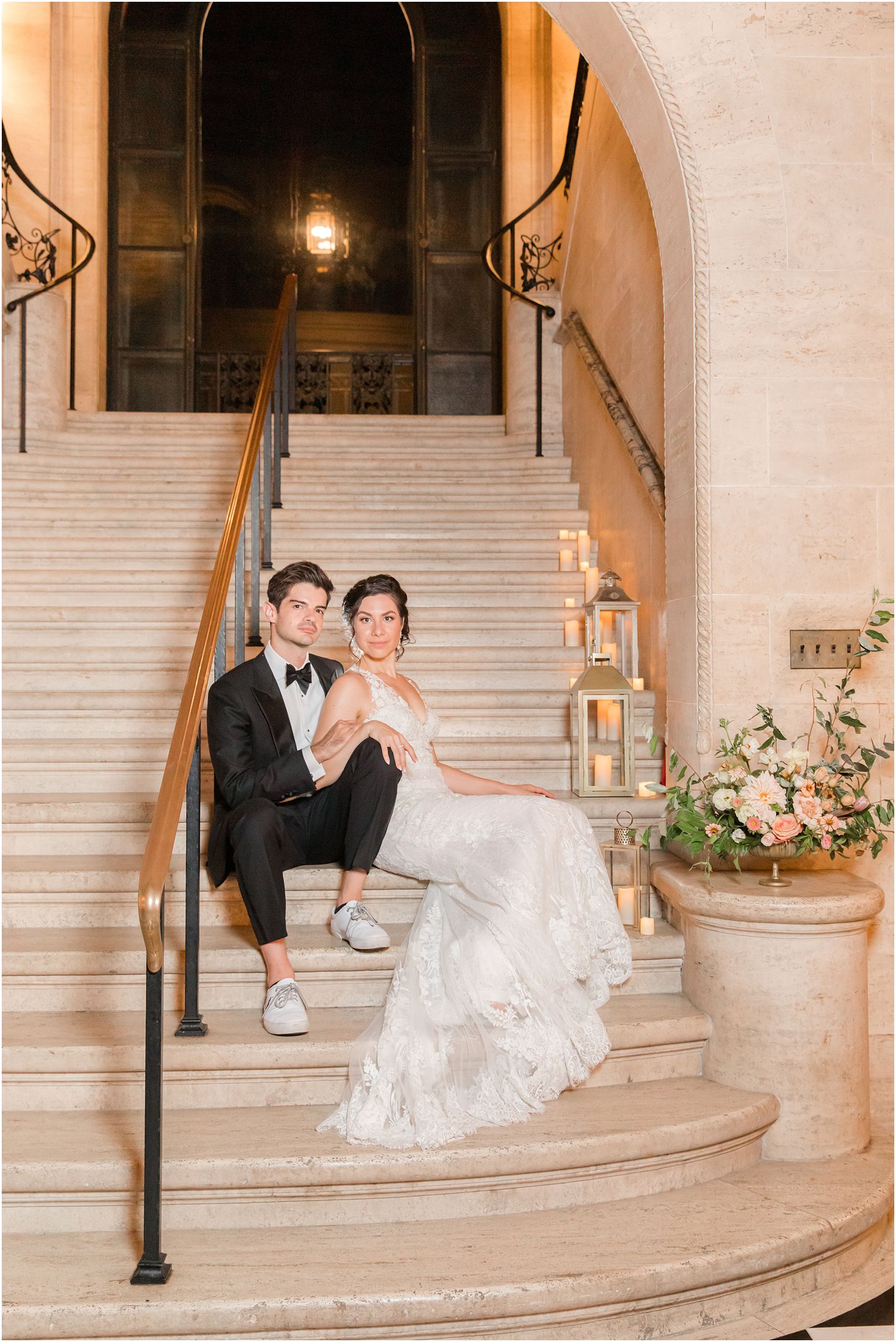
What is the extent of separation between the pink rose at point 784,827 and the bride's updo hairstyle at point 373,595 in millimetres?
1308

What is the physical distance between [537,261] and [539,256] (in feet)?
0.98

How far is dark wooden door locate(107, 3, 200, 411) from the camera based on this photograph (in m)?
8.94

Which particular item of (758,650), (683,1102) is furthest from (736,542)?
(683,1102)

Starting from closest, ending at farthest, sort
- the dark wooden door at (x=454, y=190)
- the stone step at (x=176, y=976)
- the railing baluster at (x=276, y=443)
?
the stone step at (x=176, y=976), the railing baluster at (x=276, y=443), the dark wooden door at (x=454, y=190)

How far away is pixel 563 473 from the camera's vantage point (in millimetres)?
6301

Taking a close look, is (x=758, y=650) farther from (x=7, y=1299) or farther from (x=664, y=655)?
(x=7, y=1299)

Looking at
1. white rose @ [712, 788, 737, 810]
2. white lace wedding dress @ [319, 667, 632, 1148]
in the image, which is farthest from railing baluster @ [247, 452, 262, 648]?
white rose @ [712, 788, 737, 810]

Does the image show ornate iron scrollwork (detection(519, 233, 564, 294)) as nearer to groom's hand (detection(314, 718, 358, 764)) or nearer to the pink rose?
groom's hand (detection(314, 718, 358, 764))

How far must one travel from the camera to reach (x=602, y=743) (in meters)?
3.87

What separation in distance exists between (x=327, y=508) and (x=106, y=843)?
260 centimetres

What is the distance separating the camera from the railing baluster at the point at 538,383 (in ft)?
22.1

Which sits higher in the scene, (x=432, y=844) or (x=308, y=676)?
(x=308, y=676)

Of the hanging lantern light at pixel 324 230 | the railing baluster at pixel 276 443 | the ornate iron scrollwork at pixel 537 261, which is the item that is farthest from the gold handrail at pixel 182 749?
the hanging lantern light at pixel 324 230

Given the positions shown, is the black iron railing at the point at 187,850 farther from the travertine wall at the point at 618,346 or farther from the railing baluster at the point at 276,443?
the travertine wall at the point at 618,346
